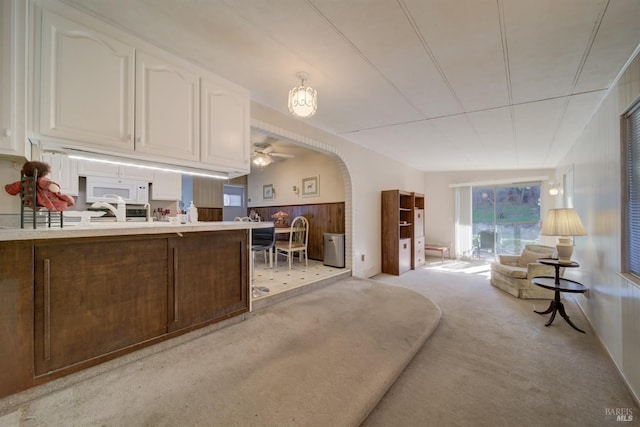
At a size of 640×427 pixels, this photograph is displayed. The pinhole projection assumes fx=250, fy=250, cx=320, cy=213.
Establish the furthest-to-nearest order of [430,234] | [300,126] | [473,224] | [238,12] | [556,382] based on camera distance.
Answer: [430,234] < [473,224] < [300,126] < [556,382] < [238,12]

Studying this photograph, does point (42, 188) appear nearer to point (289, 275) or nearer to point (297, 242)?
point (289, 275)

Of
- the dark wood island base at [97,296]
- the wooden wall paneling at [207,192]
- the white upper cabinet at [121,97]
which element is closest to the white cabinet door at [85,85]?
the white upper cabinet at [121,97]

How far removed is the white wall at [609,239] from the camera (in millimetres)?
1801

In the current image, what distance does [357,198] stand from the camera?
182 inches

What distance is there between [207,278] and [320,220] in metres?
3.53

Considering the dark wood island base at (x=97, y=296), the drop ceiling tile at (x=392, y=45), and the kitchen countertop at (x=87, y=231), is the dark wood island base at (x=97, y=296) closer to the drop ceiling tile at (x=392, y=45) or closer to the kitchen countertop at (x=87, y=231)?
the kitchen countertop at (x=87, y=231)

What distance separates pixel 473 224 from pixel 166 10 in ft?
25.3

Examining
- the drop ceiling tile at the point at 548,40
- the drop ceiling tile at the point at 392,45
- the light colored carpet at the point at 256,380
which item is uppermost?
the drop ceiling tile at the point at 392,45

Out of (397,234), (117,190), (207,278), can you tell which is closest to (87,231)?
(207,278)

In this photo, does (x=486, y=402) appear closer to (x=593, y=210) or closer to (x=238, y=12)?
(x=593, y=210)

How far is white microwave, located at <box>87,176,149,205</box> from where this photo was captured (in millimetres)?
3299

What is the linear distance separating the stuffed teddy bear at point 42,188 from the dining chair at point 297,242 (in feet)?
10.7

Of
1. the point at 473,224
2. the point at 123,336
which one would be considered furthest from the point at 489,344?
the point at 473,224

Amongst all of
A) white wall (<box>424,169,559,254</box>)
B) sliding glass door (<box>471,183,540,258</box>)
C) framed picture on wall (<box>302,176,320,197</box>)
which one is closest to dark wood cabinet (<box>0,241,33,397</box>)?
framed picture on wall (<box>302,176,320,197</box>)
